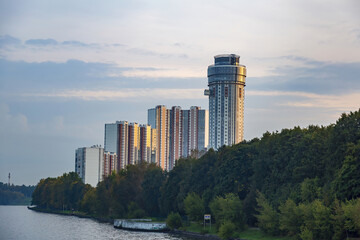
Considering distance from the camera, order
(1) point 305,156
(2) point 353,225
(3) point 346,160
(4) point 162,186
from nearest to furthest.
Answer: (2) point 353,225 < (3) point 346,160 < (1) point 305,156 < (4) point 162,186

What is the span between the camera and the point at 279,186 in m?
69.2

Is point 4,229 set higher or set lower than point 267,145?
lower

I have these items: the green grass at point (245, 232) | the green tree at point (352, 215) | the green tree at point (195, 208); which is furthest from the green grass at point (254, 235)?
the green tree at point (195, 208)

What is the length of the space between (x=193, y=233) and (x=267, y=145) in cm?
1651

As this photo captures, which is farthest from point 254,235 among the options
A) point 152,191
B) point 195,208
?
point 152,191

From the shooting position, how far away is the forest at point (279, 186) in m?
54.2

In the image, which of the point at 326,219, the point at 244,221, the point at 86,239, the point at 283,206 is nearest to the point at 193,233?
the point at 244,221

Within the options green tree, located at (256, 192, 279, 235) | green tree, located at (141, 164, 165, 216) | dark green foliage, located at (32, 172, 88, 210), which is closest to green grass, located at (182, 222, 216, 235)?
green tree, located at (256, 192, 279, 235)

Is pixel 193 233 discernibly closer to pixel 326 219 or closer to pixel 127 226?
pixel 127 226

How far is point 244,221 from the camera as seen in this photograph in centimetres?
7088

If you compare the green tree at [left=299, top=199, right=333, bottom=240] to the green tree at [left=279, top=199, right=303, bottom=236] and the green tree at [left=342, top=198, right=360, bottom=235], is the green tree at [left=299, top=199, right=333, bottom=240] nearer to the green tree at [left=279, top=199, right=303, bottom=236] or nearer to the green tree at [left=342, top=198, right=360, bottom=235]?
the green tree at [left=279, top=199, right=303, bottom=236]

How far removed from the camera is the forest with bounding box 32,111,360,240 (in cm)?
5422

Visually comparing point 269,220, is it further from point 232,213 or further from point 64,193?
point 64,193

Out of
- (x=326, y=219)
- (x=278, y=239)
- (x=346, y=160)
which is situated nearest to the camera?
(x=326, y=219)
